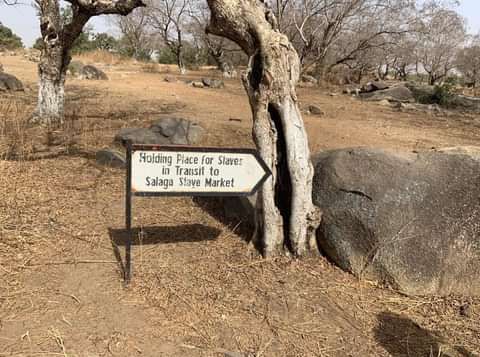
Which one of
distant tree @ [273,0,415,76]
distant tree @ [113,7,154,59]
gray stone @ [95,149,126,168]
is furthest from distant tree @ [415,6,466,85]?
gray stone @ [95,149,126,168]

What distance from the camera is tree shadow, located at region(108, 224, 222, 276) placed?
3585mm

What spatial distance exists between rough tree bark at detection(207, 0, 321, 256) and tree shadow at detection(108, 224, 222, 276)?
564 millimetres

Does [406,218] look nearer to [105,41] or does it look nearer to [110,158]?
[110,158]

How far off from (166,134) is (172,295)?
13.3 feet

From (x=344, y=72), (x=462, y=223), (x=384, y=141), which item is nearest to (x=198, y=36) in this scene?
(x=344, y=72)

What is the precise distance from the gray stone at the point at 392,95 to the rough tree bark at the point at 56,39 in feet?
43.2

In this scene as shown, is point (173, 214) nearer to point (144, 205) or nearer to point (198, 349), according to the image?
point (144, 205)

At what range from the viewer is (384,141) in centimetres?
836

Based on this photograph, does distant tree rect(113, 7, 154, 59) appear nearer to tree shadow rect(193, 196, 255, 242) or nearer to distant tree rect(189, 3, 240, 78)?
distant tree rect(189, 3, 240, 78)

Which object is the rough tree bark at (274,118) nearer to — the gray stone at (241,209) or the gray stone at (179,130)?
the gray stone at (241,209)

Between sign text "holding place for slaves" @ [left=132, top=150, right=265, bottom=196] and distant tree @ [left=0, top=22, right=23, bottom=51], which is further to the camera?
distant tree @ [left=0, top=22, right=23, bottom=51]

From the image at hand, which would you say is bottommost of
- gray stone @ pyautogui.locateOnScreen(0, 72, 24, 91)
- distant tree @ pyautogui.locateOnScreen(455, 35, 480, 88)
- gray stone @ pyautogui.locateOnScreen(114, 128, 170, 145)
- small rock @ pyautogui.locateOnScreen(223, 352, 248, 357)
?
small rock @ pyautogui.locateOnScreen(223, 352, 248, 357)

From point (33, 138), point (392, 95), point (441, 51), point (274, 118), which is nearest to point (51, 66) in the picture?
point (33, 138)

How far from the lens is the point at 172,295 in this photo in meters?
2.88
